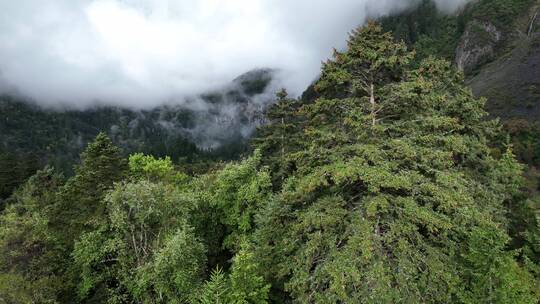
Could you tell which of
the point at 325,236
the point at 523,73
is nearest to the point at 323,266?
the point at 325,236

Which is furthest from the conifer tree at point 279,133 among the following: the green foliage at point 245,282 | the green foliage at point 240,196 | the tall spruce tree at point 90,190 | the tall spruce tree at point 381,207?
the green foliage at point 245,282

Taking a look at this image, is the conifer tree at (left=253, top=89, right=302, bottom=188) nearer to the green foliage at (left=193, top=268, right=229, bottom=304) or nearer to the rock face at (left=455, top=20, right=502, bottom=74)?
the green foliage at (left=193, top=268, right=229, bottom=304)

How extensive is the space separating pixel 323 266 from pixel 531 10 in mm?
142938

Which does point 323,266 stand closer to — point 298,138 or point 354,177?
point 354,177

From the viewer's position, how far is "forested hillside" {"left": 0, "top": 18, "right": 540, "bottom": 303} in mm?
11625

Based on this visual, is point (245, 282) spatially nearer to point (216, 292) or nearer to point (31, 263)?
point (216, 292)

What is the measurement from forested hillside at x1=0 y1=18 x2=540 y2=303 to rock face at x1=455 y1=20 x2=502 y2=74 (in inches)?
3849

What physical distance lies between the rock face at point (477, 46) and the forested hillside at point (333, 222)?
97.8 m

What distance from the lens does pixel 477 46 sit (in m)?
113

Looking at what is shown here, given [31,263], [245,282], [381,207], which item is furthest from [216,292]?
[31,263]

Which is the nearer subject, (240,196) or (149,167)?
(240,196)

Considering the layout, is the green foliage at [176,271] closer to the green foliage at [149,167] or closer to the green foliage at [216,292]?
the green foliage at [216,292]

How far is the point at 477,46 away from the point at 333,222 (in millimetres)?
123516

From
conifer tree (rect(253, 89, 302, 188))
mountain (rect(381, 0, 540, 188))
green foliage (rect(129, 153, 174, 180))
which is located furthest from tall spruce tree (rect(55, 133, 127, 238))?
mountain (rect(381, 0, 540, 188))
